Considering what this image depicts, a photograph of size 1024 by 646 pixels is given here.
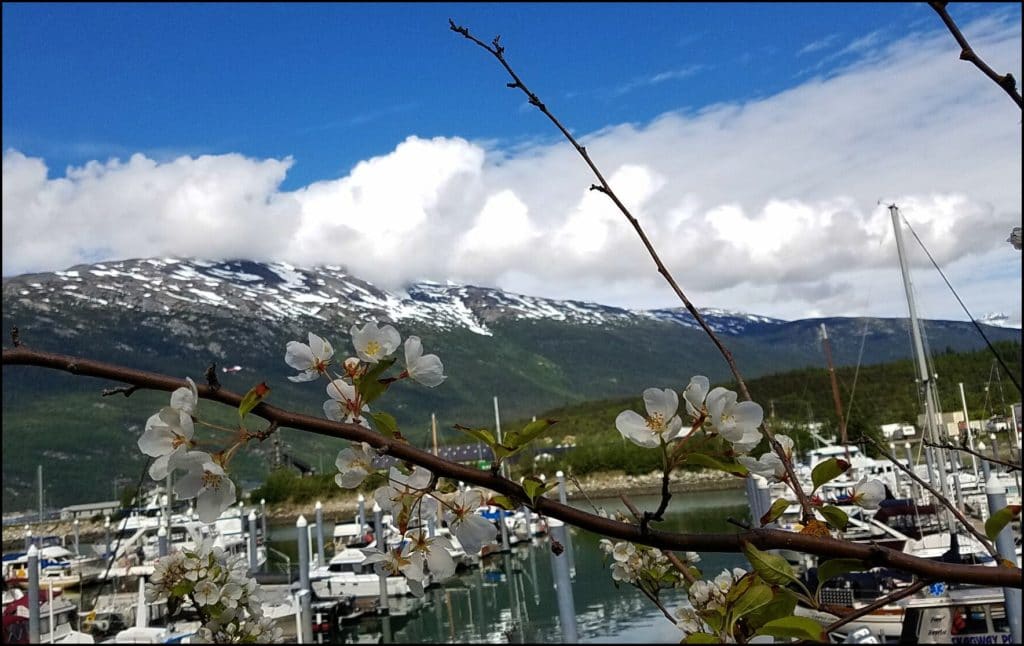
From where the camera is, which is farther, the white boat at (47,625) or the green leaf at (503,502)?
the white boat at (47,625)

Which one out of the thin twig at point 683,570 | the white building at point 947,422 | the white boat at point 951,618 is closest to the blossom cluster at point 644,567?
the thin twig at point 683,570

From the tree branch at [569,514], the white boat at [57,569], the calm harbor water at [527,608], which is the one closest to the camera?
the tree branch at [569,514]

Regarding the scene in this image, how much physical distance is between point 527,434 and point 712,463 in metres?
0.14

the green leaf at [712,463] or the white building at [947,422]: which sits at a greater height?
the white building at [947,422]

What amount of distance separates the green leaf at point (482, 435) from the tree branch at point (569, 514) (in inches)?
1.7

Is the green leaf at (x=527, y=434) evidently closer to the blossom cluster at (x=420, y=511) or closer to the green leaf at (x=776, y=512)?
the blossom cluster at (x=420, y=511)

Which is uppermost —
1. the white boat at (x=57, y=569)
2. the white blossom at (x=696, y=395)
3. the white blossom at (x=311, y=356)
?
the white blossom at (x=311, y=356)

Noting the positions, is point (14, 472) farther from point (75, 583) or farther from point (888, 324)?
point (888, 324)

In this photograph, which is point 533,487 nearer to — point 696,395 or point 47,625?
point 696,395

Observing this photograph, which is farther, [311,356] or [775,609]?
[311,356]

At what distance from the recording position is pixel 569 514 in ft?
1.76

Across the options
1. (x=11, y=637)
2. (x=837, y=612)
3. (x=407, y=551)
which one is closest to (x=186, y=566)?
(x=407, y=551)

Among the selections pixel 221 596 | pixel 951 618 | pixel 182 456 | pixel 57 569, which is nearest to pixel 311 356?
pixel 182 456

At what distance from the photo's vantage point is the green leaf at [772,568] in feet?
1.91
